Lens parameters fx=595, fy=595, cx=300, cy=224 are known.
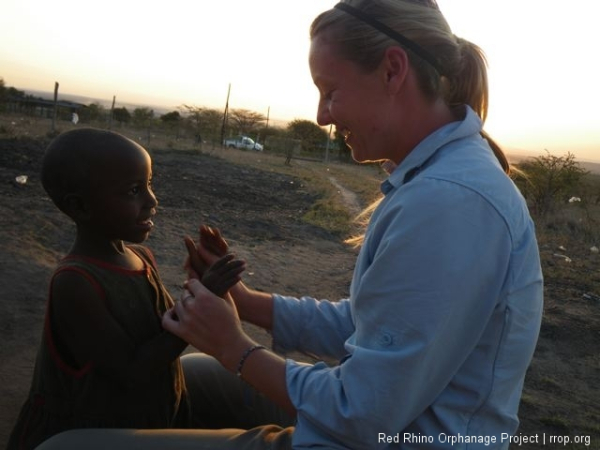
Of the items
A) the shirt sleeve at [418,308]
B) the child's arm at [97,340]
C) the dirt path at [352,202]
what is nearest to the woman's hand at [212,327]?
the child's arm at [97,340]

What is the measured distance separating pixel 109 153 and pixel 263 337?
8.35 feet

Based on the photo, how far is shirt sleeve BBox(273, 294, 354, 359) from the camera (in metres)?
1.88

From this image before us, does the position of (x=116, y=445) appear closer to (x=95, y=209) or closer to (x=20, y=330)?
(x=95, y=209)

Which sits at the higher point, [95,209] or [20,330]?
[95,209]

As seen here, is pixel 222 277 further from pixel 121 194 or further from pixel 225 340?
pixel 121 194

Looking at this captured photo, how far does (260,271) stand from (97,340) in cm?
427

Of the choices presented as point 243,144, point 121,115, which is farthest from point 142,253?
point 121,115

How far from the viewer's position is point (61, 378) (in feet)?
5.22

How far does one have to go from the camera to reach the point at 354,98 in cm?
153

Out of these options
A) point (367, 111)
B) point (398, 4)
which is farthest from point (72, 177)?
point (398, 4)

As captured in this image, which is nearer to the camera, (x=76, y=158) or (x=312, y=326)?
(x=76, y=158)

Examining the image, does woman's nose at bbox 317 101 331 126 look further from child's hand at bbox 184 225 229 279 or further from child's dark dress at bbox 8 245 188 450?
child's dark dress at bbox 8 245 188 450

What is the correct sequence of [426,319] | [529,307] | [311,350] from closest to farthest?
[426,319]
[529,307]
[311,350]

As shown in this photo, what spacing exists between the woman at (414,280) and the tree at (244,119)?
2179 inches
